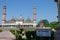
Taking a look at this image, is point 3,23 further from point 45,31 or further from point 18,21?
point 45,31

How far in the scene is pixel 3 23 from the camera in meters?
51.5

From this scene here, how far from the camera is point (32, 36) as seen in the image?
46.1 ft

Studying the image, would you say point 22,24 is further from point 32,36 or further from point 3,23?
point 32,36

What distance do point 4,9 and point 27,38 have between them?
39.9m

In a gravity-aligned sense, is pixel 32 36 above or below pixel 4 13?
below

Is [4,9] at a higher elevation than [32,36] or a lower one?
higher

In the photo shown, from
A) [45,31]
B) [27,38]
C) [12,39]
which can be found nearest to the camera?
[45,31]

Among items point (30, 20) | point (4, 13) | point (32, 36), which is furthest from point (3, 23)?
point (32, 36)

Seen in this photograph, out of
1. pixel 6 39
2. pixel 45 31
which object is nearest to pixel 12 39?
pixel 6 39

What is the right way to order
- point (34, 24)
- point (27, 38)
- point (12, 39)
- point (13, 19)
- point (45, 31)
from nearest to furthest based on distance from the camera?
1. point (45, 31)
2. point (12, 39)
3. point (27, 38)
4. point (34, 24)
5. point (13, 19)

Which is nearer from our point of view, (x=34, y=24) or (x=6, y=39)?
(x=6, y=39)

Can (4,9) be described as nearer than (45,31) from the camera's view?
No

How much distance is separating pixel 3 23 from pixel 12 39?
129ft

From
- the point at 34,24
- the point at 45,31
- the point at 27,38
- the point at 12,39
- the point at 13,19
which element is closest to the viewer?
the point at 45,31
